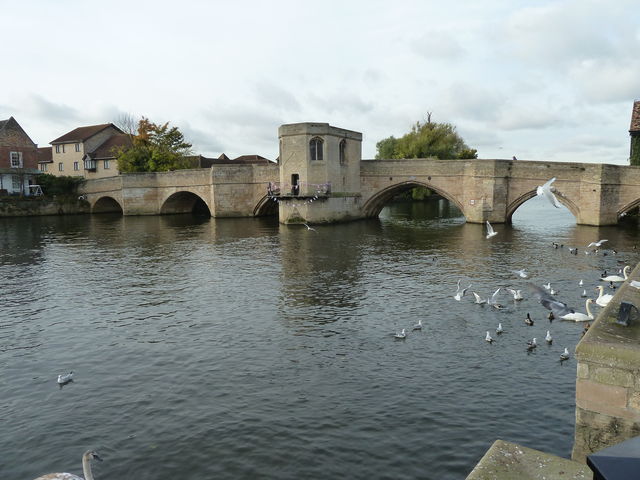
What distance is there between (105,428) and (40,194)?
70.6m

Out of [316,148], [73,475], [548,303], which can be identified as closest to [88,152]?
[316,148]

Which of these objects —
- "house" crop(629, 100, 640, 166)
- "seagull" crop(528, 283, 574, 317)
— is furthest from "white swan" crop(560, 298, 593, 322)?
"house" crop(629, 100, 640, 166)

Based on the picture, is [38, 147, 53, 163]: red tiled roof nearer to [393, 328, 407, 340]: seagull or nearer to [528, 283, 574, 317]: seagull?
[393, 328, 407, 340]: seagull

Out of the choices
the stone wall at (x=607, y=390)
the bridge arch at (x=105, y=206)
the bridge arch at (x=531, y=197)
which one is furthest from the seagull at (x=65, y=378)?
the bridge arch at (x=105, y=206)

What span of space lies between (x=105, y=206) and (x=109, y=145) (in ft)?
46.9

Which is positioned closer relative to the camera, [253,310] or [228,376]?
[228,376]

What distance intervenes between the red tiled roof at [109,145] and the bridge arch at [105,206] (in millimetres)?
8902

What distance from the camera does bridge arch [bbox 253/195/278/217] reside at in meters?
56.8

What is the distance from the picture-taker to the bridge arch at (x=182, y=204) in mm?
64438

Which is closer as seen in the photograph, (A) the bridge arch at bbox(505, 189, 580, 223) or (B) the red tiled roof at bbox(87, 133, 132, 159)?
(A) the bridge arch at bbox(505, 189, 580, 223)

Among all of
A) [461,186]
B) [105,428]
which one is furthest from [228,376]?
[461,186]

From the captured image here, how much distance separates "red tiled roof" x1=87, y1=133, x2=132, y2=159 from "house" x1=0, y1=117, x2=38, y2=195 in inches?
351

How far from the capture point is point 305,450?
957cm

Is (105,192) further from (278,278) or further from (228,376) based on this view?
(228,376)
